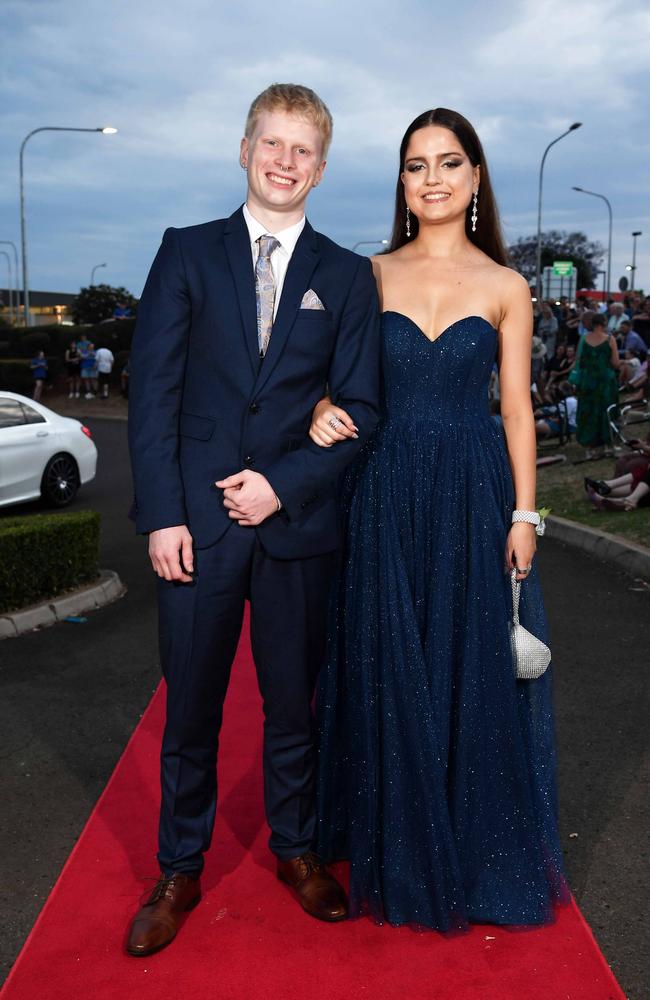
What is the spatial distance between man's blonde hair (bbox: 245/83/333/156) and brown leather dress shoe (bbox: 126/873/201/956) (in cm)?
218

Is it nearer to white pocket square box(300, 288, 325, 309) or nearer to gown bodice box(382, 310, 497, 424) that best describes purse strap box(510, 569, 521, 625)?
gown bodice box(382, 310, 497, 424)

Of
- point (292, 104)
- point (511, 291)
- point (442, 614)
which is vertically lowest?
point (442, 614)

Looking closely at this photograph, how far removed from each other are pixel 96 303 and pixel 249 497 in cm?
4608

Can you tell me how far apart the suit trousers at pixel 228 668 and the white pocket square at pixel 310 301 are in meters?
→ 0.65

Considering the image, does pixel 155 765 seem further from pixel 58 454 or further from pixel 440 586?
pixel 58 454

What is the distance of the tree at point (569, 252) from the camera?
77812mm

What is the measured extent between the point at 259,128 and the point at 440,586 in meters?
1.42

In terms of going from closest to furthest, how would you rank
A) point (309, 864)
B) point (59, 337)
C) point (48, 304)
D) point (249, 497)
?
point (249, 497)
point (309, 864)
point (59, 337)
point (48, 304)

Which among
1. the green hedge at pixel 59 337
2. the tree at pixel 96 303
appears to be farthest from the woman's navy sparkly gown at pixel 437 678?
the tree at pixel 96 303

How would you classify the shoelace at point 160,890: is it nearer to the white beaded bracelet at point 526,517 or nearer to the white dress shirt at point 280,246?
the white beaded bracelet at point 526,517

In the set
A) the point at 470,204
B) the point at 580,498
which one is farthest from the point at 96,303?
the point at 470,204

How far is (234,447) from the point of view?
3.00m

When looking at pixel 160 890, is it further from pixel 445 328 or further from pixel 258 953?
pixel 445 328

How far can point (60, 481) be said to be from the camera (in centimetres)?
1232
